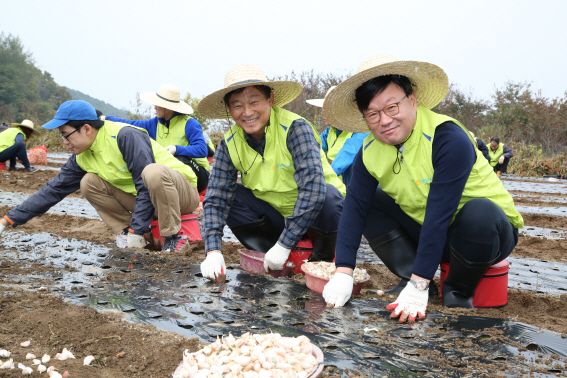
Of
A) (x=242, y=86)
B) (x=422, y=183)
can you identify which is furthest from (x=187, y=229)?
(x=422, y=183)

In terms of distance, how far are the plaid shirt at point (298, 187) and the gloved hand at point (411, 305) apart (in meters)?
0.76

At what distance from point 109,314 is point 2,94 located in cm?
4303

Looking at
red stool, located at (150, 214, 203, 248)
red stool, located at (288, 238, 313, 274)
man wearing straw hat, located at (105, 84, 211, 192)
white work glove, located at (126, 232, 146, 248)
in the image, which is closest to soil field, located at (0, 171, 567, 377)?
red stool, located at (288, 238, 313, 274)

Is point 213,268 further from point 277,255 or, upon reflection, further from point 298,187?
point 298,187

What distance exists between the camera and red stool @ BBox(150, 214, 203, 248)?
11.9ft

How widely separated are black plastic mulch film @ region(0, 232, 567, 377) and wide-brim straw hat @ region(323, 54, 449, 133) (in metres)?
0.92

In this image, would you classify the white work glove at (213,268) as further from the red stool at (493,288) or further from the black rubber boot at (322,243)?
the red stool at (493,288)

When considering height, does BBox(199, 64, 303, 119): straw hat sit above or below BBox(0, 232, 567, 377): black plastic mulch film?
above

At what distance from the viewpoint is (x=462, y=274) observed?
2031 mm

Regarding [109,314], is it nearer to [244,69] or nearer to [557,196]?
[244,69]

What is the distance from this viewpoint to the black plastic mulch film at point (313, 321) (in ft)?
4.70

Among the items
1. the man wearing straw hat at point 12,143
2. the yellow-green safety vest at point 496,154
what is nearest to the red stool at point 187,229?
the man wearing straw hat at point 12,143

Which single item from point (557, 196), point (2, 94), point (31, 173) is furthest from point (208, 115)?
point (2, 94)

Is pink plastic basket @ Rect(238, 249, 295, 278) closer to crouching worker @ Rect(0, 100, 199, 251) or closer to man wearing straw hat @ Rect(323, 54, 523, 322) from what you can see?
man wearing straw hat @ Rect(323, 54, 523, 322)
